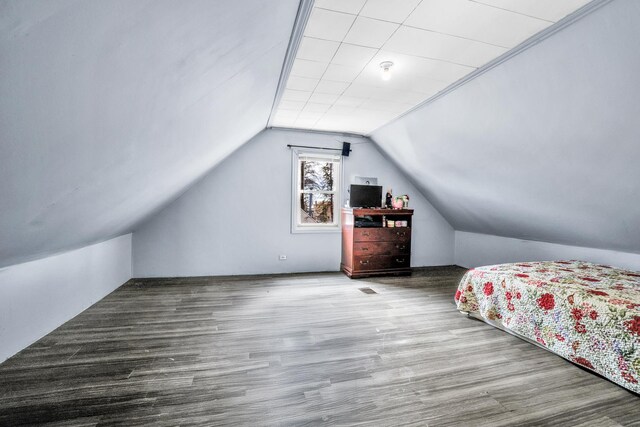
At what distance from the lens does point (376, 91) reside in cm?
338

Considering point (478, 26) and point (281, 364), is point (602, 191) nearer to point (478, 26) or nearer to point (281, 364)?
point (478, 26)

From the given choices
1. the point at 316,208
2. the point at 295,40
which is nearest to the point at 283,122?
the point at 316,208

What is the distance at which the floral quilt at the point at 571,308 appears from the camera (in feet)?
6.50

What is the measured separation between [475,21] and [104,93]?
92.5 inches

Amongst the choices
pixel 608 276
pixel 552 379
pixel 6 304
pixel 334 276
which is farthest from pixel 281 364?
pixel 608 276

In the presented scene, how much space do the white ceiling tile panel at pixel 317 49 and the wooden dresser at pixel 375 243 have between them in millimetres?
2587

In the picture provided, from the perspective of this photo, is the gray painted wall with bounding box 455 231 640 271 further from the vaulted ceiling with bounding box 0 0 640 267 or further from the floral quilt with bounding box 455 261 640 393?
the floral quilt with bounding box 455 261 640 393

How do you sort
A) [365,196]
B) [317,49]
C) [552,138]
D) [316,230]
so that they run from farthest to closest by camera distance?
[316,230], [365,196], [552,138], [317,49]

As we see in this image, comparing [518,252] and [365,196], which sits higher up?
[365,196]

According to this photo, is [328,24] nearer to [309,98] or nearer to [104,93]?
[309,98]

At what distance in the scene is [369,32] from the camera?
227 centimetres

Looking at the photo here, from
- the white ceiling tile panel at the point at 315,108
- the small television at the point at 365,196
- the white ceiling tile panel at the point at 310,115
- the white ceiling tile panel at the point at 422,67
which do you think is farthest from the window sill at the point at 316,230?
the white ceiling tile panel at the point at 422,67

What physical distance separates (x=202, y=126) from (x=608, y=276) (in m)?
4.02

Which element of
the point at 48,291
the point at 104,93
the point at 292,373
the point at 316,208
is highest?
the point at 104,93
